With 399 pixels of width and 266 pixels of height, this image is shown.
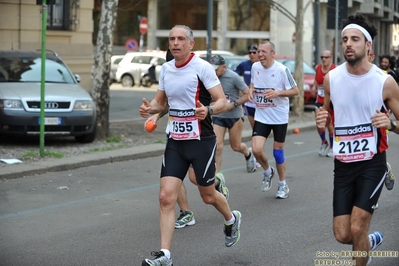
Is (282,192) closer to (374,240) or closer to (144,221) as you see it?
(144,221)

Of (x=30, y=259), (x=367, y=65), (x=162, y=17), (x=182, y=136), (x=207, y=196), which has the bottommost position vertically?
(x=30, y=259)

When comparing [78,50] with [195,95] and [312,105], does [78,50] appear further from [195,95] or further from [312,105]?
[195,95]

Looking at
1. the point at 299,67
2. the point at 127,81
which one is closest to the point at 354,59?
the point at 299,67

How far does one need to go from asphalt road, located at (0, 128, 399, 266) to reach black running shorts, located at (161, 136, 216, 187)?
0.75 meters

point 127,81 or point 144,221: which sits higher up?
point 127,81

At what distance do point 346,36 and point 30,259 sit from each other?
335cm

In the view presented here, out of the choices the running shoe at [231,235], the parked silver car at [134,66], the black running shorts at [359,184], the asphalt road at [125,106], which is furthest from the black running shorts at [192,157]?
the parked silver car at [134,66]

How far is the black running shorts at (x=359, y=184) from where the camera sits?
5.90 meters

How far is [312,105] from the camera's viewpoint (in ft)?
89.2

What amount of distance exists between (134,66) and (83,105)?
22.9 m

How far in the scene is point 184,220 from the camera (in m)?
8.73

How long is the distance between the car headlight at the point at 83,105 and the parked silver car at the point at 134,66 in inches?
882

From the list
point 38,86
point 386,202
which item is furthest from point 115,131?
point 386,202

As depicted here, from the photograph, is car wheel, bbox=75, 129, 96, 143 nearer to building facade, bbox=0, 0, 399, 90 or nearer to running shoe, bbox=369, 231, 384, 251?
running shoe, bbox=369, 231, 384, 251
